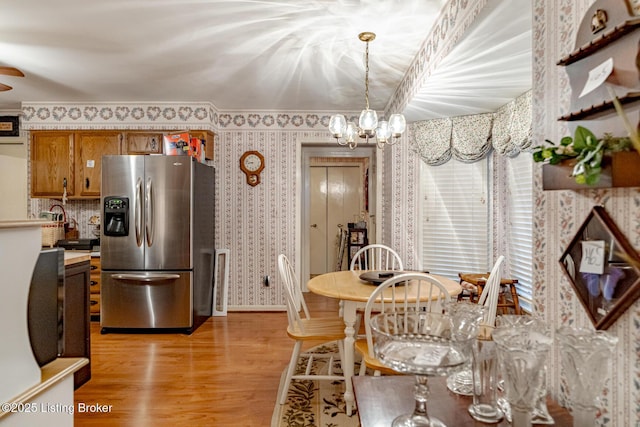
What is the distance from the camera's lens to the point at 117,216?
3.78 m

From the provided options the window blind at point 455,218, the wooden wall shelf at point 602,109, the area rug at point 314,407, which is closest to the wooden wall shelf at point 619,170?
the wooden wall shelf at point 602,109

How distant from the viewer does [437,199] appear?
13.5 ft

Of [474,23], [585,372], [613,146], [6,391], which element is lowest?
[6,391]

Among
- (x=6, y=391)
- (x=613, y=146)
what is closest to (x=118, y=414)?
(x=6, y=391)

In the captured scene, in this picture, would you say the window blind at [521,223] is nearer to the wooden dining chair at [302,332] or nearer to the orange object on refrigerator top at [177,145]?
the wooden dining chair at [302,332]

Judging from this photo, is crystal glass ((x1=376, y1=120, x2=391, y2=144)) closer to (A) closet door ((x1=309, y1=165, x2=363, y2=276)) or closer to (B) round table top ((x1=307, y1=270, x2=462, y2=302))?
(B) round table top ((x1=307, y1=270, x2=462, y2=302))

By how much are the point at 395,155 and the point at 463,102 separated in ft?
3.18

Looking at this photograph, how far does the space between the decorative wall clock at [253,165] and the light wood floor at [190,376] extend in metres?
1.66

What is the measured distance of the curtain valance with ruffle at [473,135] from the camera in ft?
10.6

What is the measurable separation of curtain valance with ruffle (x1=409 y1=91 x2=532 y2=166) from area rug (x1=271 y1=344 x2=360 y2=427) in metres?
2.45

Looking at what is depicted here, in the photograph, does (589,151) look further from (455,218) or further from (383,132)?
(455,218)

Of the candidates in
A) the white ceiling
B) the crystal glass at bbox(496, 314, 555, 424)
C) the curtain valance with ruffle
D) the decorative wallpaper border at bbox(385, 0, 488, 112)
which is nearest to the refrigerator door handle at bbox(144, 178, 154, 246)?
the white ceiling

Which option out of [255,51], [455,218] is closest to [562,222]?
[255,51]

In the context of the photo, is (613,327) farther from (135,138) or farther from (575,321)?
(135,138)
